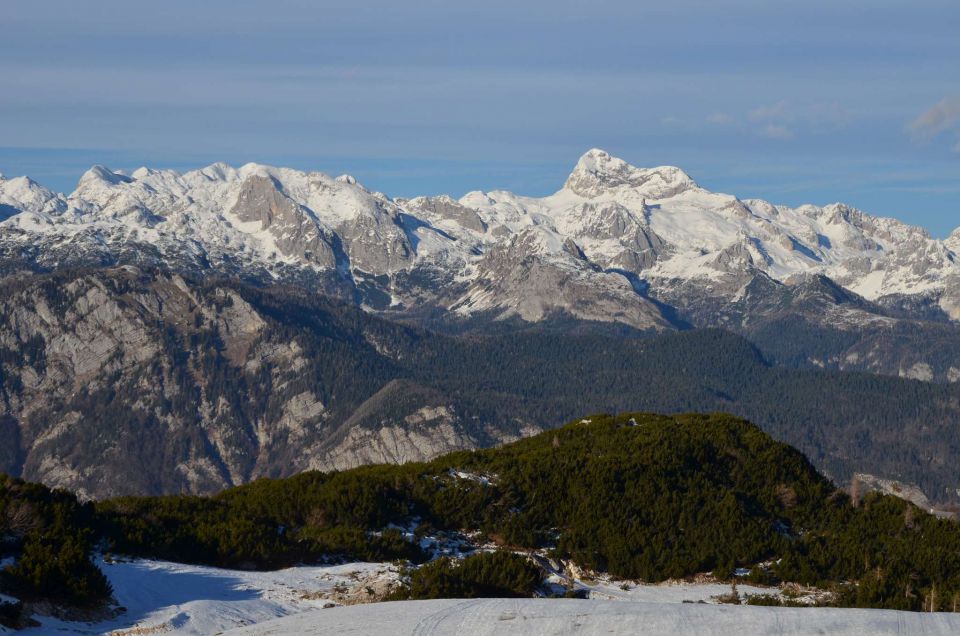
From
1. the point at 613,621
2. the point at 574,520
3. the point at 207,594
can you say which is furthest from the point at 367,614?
the point at 574,520

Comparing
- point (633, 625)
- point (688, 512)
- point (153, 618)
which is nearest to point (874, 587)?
point (688, 512)

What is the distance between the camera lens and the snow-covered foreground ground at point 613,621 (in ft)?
116

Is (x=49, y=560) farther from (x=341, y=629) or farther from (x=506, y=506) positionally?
(x=506, y=506)

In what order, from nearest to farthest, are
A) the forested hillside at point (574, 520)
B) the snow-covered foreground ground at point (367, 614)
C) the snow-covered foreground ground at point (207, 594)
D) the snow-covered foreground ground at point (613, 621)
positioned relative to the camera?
the snow-covered foreground ground at point (613, 621)
the snow-covered foreground ground at point (367, 614)
the snow-covered foreground ground at point (207, 594)
the forested hillside at point (574, 520)

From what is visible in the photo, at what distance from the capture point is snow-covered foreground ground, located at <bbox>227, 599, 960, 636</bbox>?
35438mm

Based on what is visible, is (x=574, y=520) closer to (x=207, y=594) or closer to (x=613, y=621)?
(x=207, y=594)

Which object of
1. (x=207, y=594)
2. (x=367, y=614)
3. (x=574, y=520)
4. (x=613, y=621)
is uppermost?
(x=574, y=520)

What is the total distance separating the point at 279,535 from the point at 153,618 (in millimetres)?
11921

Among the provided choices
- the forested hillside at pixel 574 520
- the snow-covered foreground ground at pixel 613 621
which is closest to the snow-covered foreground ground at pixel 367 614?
the snow-covered foreground ground at pixel 613 621

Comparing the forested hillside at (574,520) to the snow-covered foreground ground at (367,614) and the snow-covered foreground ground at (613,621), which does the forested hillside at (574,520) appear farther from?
the snow-covered foreground ground at (613,621)

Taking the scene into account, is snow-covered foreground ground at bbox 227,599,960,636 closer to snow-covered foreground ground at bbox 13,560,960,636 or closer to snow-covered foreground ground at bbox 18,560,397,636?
snow-covered foreground ground at bbox 13,560,960,636

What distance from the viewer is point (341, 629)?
36.7 metres

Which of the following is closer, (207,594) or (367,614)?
(367,614)

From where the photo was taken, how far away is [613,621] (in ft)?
118
